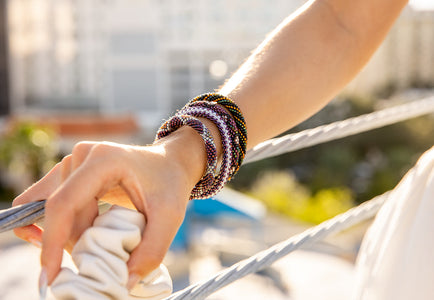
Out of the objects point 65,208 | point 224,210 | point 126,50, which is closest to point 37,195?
point 65,208

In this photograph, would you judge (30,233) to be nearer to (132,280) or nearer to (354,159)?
(132,280)

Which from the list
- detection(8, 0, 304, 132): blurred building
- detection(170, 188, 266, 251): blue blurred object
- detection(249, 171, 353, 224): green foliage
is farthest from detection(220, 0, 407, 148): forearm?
detection(8, 0, 304, 132): blurred building

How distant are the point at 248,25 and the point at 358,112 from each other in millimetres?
6380

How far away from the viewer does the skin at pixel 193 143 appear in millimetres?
349

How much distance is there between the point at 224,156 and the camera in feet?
1.61

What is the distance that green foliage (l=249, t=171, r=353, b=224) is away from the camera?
9945 mm

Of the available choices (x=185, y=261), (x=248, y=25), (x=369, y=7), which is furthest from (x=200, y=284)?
(x=248, y=25)

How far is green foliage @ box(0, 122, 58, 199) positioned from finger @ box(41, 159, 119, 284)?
1418 centimetres

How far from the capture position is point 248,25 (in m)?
20.7

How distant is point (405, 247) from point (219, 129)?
7.5 inches

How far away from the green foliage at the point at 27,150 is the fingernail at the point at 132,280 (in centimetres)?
1418

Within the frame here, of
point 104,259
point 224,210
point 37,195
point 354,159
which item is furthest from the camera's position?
point 354,159

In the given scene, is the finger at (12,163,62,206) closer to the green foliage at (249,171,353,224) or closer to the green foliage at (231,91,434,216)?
the green foliage at (249,171,353,224)

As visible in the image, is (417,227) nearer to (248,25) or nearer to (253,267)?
(253,267)
